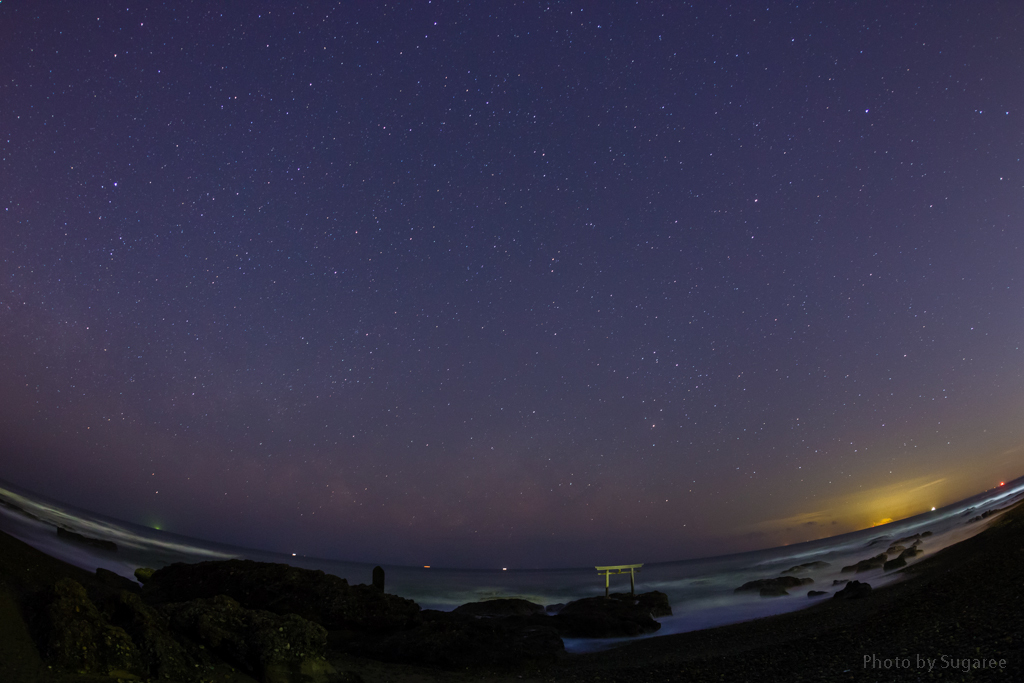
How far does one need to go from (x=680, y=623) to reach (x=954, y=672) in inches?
980

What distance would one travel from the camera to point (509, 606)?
93.8 feet

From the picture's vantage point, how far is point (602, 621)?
73.4 ft

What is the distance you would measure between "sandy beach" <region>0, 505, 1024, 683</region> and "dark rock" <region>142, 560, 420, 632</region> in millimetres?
2480

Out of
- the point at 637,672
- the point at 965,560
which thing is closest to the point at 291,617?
the point at 637,672

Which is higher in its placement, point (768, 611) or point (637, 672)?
point (637, 672)

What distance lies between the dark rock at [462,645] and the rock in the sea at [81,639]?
6860 mm

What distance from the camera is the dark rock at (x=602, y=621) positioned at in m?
21.9

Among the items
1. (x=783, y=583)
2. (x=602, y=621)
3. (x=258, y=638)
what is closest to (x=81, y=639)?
(x=258, y=638)

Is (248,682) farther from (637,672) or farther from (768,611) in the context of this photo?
(768,611)

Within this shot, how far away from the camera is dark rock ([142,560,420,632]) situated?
1597 cm

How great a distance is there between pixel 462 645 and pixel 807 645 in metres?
8.80

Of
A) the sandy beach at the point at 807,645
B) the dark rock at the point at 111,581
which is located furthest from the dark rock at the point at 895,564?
the dark rock at the point at 111,581

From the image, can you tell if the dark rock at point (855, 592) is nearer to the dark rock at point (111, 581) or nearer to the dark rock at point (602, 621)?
the dark rock at point (602, 621)

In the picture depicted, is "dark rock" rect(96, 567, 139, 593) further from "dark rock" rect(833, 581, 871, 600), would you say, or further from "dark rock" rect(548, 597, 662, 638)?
"dark rock" rect(833, 581, 871, 600)
